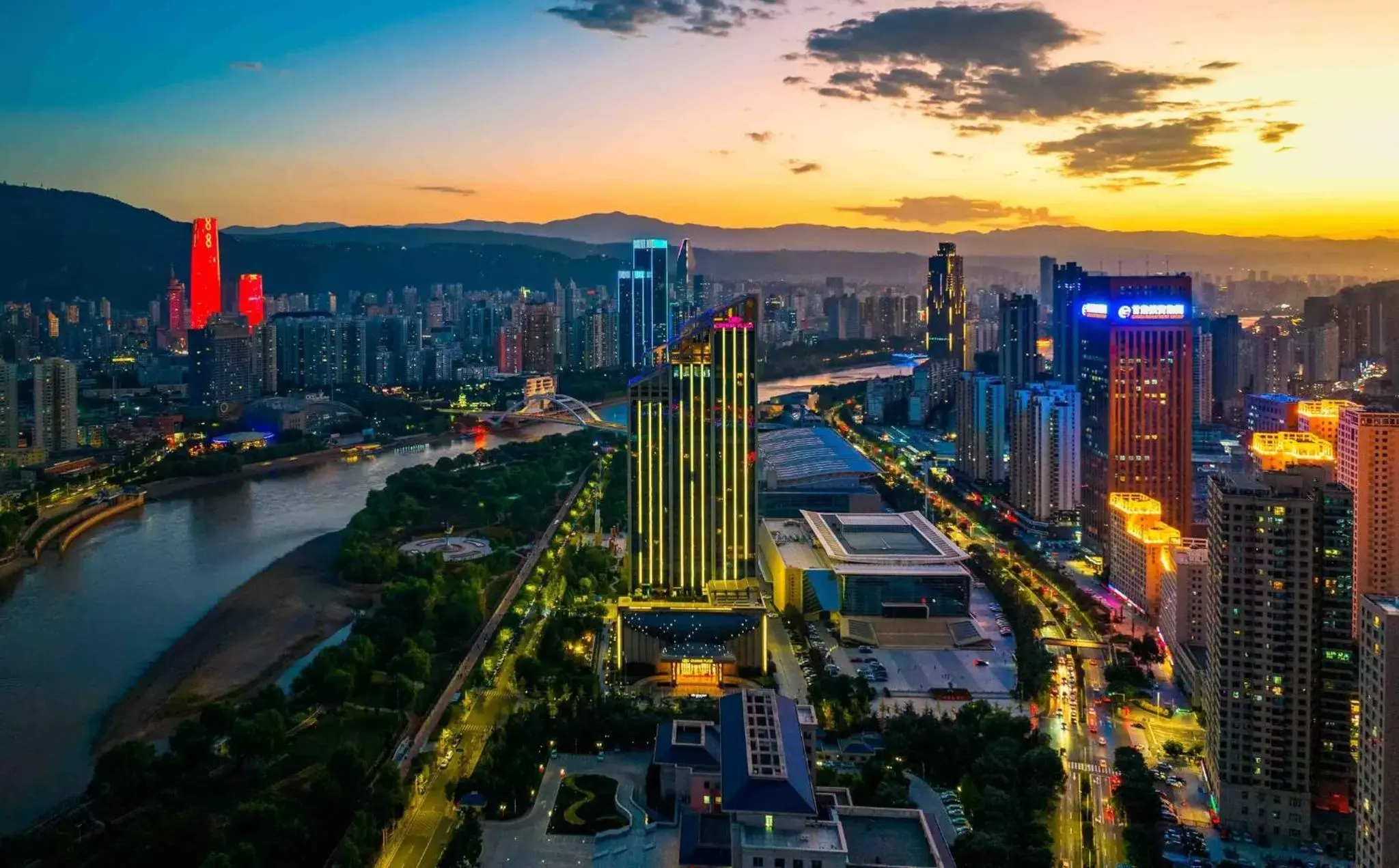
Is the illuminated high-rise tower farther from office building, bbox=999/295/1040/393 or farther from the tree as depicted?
office building, bbox=999/295/1040/393

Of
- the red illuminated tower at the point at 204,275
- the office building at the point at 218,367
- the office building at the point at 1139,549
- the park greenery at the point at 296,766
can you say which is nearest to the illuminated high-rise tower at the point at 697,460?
the park greenery at the point at 296,766

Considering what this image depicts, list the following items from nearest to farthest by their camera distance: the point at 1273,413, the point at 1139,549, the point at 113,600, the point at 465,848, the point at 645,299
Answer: the point at 465,848, the point at 1139,549, the point at 113,600, the point at 1273,413, the point at 645,299

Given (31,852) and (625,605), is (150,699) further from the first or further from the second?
(625,605)

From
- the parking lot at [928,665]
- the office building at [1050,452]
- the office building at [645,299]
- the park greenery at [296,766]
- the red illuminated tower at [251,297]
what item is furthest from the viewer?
the red illuminated tower at [251,297]

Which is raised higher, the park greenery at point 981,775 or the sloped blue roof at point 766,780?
the sloped blue roof at point 766,780

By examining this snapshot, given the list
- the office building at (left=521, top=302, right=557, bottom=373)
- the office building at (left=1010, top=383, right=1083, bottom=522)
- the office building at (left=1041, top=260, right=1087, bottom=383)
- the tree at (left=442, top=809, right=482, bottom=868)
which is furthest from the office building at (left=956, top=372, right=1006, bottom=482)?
the office building at (left=521, top=302, right=557, bottom=373)

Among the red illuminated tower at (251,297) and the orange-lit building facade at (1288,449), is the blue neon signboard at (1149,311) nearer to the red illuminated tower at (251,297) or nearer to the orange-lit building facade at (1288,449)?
the orange-lit building facade at (1288,449)

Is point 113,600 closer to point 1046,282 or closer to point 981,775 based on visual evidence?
point 981,775

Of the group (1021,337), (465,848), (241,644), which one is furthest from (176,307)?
(465,848)
